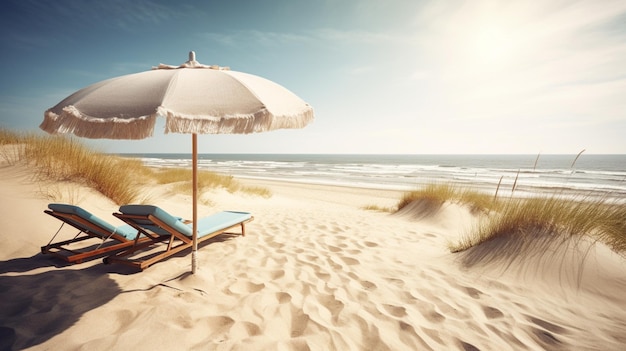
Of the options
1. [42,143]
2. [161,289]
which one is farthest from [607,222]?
[42,143]

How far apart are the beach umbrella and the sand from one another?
155 cm

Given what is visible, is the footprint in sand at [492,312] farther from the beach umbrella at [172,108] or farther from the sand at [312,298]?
the beach umbrella at [172,108]

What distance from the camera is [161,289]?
2.89 metres

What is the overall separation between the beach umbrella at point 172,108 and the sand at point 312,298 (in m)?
1.55

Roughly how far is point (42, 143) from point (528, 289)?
32.0 ft

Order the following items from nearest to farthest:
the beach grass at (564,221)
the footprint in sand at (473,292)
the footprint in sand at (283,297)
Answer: the footprint in sand at (283,297), the footprint in sand at (473,292), the beach grass at (564,221)

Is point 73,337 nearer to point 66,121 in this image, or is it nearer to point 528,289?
point 66,121

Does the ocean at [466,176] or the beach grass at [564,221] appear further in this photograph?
the ocean at [466,176]

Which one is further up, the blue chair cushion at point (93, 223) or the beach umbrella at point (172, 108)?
the beach umbrella at point (172, 108)

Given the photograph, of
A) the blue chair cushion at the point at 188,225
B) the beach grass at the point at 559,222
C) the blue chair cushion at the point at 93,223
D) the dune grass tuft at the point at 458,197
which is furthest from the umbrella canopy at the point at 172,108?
the dune grass tuft at the point at 458,197

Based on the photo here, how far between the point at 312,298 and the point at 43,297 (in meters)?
2.56

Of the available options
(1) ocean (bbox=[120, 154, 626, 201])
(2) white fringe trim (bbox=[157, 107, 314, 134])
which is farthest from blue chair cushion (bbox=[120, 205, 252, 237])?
(1) ocean (bbox=[120, 154, 626, 201])

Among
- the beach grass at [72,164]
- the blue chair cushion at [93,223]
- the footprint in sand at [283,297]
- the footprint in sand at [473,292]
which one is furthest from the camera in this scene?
the beach grass at [72,164]

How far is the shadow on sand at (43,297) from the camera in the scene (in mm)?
2105
